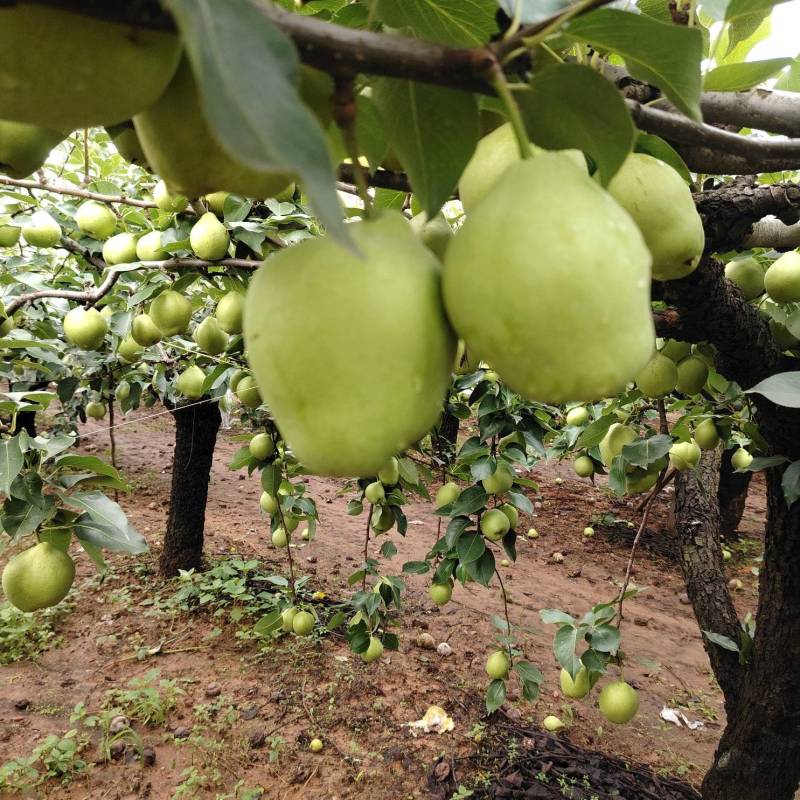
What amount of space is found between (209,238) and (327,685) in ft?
8.45

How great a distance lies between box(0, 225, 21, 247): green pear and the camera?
191 centimetres

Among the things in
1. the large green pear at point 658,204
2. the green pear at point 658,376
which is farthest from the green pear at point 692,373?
the large green pear at point 658,204

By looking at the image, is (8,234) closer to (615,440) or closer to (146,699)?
(615,440)

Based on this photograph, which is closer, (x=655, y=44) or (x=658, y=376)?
(x=655, y=44)

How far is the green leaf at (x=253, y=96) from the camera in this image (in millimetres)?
Answer: 250

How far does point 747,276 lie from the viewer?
5.01 ft

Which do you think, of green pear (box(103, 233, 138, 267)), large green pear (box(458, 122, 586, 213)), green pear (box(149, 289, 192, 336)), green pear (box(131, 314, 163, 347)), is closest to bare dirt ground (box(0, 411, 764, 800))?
green pear (box(131, 314, 163, 347))

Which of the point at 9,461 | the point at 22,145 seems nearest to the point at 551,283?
the point at 22,145

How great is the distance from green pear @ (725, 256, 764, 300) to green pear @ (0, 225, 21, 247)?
2.16 m

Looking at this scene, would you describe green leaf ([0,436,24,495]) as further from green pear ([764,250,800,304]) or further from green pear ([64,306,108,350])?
green pear ([764,250,800,304])

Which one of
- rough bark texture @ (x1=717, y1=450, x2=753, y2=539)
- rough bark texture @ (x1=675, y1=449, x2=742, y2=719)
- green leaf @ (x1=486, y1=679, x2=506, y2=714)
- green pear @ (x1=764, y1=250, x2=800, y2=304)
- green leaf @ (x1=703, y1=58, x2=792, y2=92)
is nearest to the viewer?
green leaf @ (x1=703, y1=58, x2=792, y2=92)

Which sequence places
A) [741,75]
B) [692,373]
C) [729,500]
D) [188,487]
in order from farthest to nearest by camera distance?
[729,500]
[188,487]
[692,373]
[741,75]

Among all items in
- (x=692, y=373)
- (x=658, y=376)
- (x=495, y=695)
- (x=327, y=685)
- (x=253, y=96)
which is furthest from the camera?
(x=327, y=685)

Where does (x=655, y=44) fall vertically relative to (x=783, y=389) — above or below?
above
